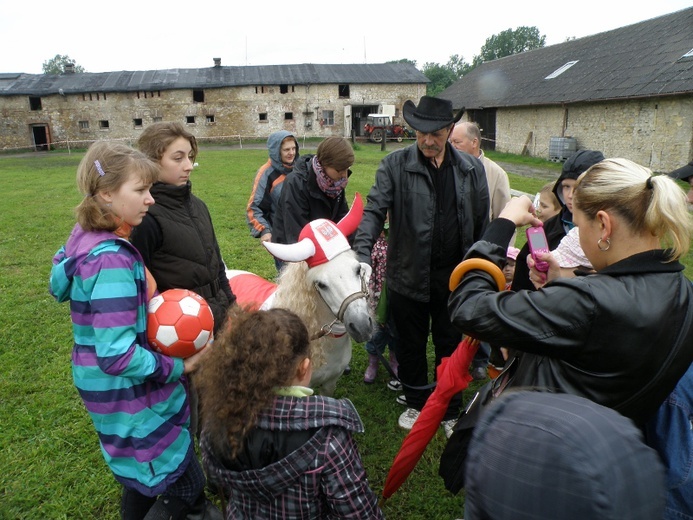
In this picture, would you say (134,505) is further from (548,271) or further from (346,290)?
(548,271)

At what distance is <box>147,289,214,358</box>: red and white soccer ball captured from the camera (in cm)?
226

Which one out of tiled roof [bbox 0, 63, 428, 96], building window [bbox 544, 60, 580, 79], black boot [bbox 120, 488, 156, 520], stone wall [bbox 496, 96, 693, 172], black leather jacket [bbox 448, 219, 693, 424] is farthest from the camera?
tiled roof [bbox 0, 63, 428, 96]

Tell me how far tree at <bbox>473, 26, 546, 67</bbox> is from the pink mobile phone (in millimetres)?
101836

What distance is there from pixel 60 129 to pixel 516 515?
4964 centimetres

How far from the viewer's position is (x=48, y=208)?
13508 mm

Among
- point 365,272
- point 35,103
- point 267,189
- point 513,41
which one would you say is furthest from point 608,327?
point 513,41

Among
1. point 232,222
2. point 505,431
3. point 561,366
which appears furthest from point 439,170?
point 232,222

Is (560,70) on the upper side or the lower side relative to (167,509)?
upper

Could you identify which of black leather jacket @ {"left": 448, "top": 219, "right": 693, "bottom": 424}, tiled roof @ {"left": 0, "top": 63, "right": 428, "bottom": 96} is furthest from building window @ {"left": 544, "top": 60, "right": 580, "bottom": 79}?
black leather jacket @ {"left": 448, "top": 219, "right": 693, "bottom": 424}

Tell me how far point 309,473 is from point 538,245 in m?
1.73

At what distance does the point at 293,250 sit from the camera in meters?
2.83

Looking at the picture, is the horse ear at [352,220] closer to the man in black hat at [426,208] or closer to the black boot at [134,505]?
the man in black hat at [426,208]

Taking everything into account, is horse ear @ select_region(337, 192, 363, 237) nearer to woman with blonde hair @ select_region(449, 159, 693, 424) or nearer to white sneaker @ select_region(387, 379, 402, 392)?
woman with blonde hair @ select_region(449, 159, 693, 424)

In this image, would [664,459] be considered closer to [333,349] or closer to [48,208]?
[333,349]
